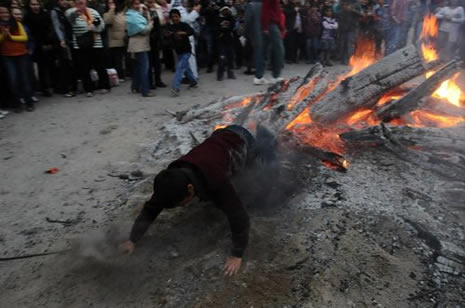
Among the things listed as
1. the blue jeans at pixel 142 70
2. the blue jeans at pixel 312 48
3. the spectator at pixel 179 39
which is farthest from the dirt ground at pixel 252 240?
the blue jeans at pixel 312 48

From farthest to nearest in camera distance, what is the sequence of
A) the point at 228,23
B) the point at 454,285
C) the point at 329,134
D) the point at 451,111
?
the point at 228,23
the point at 451,111
the point at 329,134
the point at 454,285

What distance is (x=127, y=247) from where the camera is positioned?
12.4 ft

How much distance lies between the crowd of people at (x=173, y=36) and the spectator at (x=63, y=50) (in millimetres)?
21

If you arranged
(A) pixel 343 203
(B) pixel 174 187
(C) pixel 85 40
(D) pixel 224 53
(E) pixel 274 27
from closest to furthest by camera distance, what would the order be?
1. (B) pixel 174 187
2. (A) pixel 343 203
3. (C) pixel 85 40
4. (E) pixel 274 27
5. (D) pixel 224 53

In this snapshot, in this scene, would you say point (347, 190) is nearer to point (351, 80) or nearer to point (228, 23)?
point (351, 80)

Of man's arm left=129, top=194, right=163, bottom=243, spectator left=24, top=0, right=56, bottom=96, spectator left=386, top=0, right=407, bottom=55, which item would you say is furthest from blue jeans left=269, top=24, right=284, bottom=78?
man's arm left=129, top=194, right=163, bottom=243

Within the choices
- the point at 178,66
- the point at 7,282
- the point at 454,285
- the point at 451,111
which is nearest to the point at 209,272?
the point at 7,282

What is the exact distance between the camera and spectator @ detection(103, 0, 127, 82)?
935 centimetres

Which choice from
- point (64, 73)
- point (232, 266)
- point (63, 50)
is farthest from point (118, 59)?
point (232, 266)

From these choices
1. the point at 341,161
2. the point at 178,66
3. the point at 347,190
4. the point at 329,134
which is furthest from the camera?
the point at 178,66

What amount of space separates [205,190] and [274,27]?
22.3ft

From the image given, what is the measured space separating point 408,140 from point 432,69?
1.98 metres

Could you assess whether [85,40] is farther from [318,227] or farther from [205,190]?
[318,227]

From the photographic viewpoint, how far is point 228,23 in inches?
408
